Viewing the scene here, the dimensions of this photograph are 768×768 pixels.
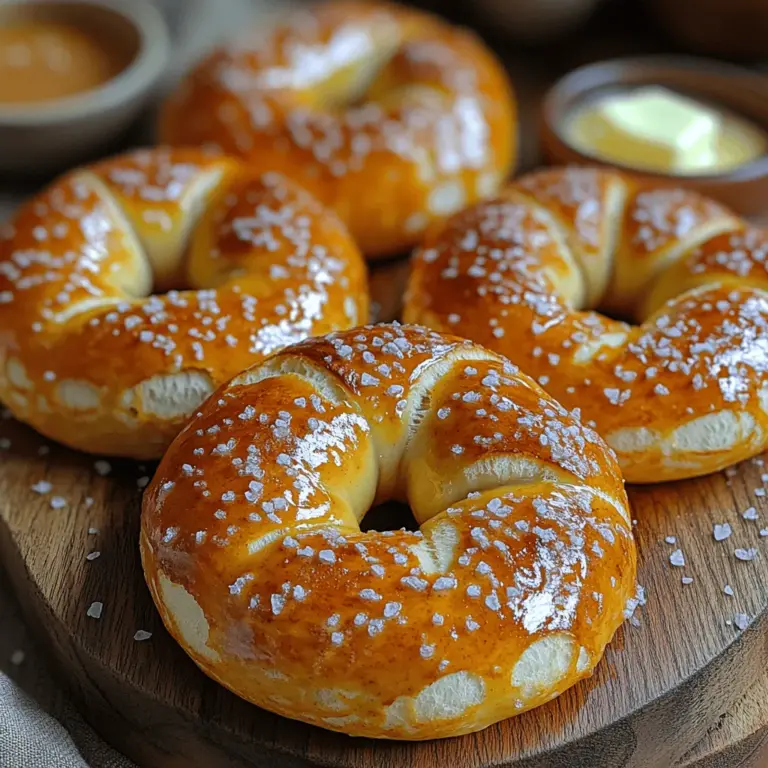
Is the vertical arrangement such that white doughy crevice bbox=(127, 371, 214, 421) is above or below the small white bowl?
below

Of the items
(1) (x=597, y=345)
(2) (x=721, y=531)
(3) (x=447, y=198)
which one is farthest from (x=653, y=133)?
(2) (x=721, y=531)

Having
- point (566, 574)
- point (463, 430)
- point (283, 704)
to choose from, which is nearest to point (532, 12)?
point (463, 430)

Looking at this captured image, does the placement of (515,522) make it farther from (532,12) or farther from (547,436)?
(532,12)

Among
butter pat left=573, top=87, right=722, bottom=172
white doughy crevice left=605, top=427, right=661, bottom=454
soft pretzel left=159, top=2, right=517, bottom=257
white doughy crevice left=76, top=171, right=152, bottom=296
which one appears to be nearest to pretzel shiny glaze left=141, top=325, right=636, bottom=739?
white doughy crevice left=605, top=427, right=661, bottom=454

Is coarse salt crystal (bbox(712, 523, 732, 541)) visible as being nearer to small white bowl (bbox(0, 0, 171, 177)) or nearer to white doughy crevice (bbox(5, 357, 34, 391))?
white doughy crevice (bbox(5, 357, 34, 391))

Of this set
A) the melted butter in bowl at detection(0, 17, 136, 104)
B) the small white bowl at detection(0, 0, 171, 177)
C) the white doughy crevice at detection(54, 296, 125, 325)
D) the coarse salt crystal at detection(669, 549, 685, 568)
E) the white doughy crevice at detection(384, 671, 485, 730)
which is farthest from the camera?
the melted butter in bowl at detection(0, 17, 136, 104)

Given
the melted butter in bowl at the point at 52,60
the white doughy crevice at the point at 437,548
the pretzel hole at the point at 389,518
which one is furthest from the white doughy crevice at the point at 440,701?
the melted butter in bowl at the point at 52,60

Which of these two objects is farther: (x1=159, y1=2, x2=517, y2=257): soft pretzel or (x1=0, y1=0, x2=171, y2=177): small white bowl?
(x1=0, y1=0, x2=171, y2=177): small white bowl

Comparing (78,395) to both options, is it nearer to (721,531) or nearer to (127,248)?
(127,248)
